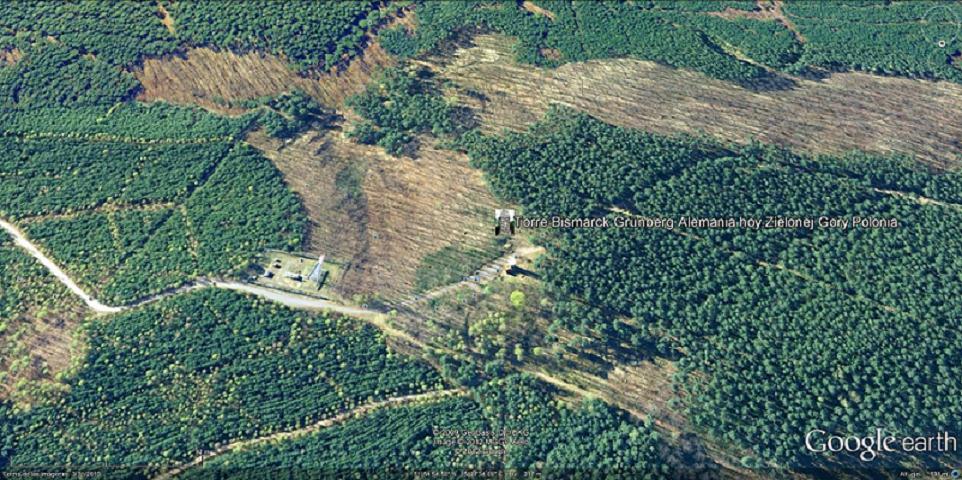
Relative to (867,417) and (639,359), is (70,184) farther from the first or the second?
(867,417)

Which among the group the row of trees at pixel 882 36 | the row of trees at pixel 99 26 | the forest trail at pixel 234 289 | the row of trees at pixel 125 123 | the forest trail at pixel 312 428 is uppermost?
the row of trees at pixel 882 36

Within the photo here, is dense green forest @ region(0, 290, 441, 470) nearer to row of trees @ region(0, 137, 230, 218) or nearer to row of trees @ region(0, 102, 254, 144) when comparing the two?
row of trees @ region(0, 137, 230, 218)

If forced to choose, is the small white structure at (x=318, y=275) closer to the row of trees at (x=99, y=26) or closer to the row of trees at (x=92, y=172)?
the row of trees at (x=92, y=172)

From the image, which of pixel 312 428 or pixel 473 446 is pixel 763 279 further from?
pixel 312 428

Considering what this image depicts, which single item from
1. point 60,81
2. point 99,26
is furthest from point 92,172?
point 99,26

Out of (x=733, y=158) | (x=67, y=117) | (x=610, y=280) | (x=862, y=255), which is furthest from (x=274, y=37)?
(x=862, y=255)

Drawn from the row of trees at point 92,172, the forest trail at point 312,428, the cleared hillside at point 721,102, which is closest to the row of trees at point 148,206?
the row of trees at point 92,172
